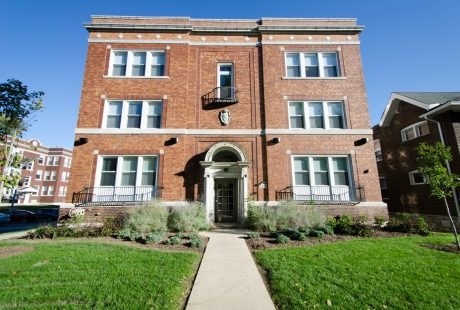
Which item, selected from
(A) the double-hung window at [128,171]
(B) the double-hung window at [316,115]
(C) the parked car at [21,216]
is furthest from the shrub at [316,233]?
(C) the parked car at [21,216]

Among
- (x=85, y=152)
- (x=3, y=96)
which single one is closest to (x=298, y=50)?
(x=85, y=152)

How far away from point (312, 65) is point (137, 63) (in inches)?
450

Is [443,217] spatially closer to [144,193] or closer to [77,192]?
[144,193]

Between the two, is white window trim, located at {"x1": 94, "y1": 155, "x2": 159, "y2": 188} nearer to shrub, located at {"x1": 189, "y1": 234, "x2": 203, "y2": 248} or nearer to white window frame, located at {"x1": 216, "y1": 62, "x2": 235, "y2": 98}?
white window frame, located at {"x1": 216, "y1": 62, "x2": 235, "y2": 98}

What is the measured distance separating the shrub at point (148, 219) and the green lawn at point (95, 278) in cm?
288

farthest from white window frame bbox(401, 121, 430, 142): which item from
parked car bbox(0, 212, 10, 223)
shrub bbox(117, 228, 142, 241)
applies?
parked car bbox(0, 212, 10, 223)

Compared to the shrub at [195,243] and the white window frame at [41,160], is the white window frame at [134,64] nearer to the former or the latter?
the shrub at [195,243]

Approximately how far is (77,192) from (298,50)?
1598 centimetres

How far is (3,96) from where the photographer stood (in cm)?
1512

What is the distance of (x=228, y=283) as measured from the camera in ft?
16.8

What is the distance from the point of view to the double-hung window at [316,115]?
14.8 m

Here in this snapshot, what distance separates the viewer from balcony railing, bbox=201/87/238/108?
14674 mm

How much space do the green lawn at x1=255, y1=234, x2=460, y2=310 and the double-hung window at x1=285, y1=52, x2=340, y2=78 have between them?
11.2 meters

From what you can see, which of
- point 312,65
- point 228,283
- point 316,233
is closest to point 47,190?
point 312,65
